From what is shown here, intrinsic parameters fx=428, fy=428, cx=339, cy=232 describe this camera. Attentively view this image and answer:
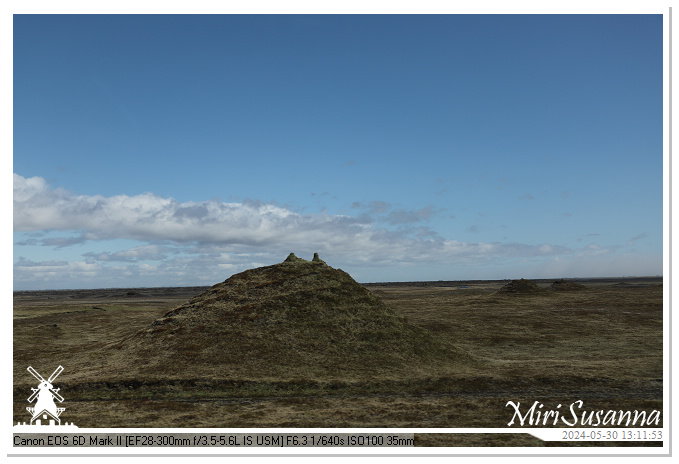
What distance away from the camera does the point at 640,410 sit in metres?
14.9

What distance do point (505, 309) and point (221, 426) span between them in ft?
146

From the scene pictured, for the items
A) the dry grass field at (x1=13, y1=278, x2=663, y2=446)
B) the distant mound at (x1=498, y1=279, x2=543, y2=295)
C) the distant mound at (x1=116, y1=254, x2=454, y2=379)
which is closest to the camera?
the dry grass field at (x1=13, y1=278, x2=663, y2=446)

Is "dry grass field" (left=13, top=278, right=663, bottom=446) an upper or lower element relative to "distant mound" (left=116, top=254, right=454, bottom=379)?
Result: lower

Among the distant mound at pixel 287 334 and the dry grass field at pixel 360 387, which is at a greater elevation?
the distant mound at pixel 287 334

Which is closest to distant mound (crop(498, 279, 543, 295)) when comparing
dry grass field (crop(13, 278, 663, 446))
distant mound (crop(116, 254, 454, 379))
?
dry grass field (crop(13, 278, 663, 446))

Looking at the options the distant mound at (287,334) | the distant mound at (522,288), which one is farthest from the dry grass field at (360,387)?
the distant mound at (522,288)

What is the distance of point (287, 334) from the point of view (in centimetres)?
2183

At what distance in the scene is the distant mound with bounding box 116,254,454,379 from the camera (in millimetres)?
19922

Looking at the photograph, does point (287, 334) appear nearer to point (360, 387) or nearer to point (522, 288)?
point (360, 387)

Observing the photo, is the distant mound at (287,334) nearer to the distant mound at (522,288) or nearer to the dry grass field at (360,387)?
the dry grass field at (360,387)

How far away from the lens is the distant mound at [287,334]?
784 inches

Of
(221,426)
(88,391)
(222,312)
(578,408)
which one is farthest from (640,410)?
(88,391)

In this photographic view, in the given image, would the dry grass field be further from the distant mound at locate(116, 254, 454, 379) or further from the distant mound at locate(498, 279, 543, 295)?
the distant mound at locate(498, 279, 543, 295)
